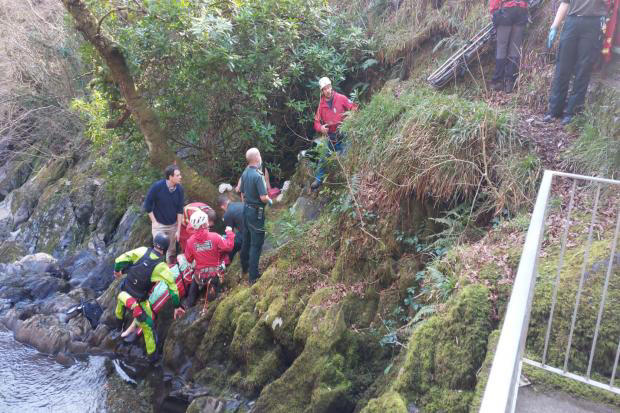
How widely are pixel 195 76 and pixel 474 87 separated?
4.80m

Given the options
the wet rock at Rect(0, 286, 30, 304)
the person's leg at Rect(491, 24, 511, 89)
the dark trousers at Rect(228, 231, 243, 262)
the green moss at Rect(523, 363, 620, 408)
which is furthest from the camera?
the wet rock at Rect(0, 286, 30, 304)

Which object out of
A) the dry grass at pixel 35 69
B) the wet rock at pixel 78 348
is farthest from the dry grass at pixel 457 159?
the dry grass at pixel 35 69

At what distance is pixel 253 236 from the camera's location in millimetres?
7281

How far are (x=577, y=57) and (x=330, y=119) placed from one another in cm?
377

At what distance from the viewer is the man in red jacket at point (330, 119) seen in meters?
8.61

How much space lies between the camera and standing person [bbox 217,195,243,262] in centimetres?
816

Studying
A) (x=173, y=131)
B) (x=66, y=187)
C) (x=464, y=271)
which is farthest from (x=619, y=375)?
(x=66, y=187)

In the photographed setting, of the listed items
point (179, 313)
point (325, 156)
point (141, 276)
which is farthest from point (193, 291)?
point (325, 156)

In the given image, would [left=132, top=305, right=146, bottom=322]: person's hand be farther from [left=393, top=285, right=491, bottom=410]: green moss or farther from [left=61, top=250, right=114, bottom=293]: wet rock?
[left=393, top=285, right=491, bottom=410]: green moss

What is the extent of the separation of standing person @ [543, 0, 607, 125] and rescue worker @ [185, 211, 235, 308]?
509 centimetres

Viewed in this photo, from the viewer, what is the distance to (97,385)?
7.87 meters

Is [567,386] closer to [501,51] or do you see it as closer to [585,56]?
[585,56]

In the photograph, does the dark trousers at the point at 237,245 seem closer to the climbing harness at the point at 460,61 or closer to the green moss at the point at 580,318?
the climbing harness at the point at 460,61

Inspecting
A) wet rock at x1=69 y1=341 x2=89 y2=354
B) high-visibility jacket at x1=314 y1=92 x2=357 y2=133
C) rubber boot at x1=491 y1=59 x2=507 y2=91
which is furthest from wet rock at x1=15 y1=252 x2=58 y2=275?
rubber boot at x1=491 y1=59 x2=507 y2=91
